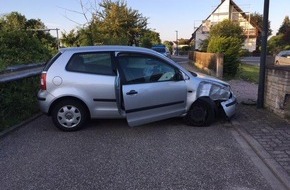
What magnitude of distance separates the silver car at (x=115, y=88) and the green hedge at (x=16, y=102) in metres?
1.11

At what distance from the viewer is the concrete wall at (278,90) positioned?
7827 millimetres

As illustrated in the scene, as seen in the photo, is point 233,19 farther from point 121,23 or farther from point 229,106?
point 229,106

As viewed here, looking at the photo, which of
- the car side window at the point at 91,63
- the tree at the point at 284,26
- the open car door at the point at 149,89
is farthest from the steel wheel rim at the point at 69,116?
the tree at the point at 284,26

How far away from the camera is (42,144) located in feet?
20.7

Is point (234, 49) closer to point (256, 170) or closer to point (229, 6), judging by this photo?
point (256, 170)

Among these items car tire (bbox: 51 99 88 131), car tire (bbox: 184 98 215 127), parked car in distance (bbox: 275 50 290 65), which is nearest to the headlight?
car tire (bbox: 184 98 215 127)

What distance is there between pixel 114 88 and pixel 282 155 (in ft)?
10.4

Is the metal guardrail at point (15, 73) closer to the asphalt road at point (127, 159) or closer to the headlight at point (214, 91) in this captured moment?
the asphalt road at point (127, 159)

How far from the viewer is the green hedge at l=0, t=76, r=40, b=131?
7803 millimetres

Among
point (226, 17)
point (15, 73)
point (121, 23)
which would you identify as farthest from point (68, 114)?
point (226, 17)

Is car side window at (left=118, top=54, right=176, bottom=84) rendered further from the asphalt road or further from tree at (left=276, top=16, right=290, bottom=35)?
tree at (left=276, top=16, right=290, bottom=35)

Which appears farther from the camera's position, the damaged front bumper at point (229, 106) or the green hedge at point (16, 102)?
the green hedge at point (16, 102)

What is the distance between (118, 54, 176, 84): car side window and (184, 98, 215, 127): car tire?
2.43 feet

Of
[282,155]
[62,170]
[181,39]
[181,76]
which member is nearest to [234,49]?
[181,76]
